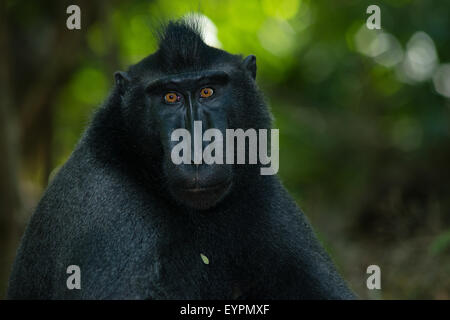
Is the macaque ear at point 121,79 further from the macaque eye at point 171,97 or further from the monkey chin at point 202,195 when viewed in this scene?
the monkey chin at point 202,195

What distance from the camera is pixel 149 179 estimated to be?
4500 millimetres

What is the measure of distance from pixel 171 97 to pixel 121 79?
480mm

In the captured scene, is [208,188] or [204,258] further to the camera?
[204,258]

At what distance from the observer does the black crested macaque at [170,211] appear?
4.12 metres

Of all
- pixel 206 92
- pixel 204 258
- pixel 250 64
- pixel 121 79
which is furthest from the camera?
pixel 250 64

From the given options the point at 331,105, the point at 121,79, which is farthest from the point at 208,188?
the point at 331,105

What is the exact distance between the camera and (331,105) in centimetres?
1170

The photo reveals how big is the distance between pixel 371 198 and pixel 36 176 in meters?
6.13

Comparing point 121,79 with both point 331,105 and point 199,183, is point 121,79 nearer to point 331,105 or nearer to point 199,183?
point 199,183

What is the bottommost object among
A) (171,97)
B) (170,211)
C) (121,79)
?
(170,211)

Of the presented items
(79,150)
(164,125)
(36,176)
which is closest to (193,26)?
(164,125)

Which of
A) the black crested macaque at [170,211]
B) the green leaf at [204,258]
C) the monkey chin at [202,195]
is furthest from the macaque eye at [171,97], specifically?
the green leaf at [204,258]

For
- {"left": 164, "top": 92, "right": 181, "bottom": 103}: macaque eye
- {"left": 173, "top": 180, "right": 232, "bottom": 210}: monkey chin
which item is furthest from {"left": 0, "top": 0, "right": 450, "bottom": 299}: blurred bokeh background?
{"left": 173, "top": 180, "right": 232, "bottom": 210}: monkey chin

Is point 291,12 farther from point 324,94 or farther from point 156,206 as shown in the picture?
point 156,206
